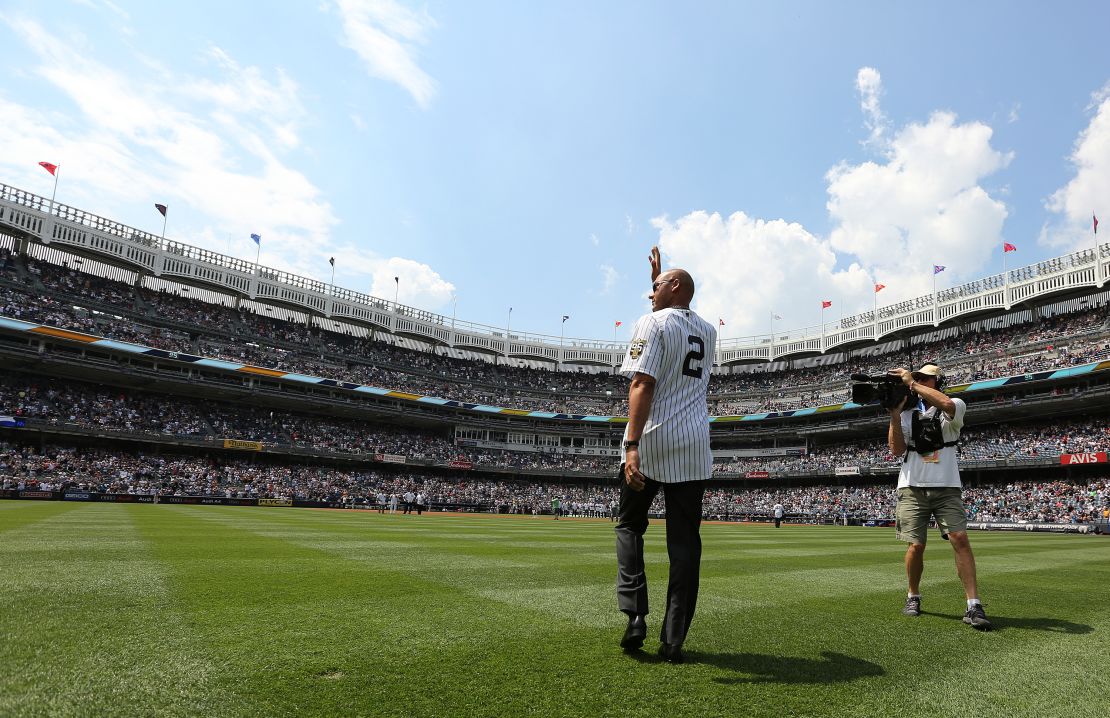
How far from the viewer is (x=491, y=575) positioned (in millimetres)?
7078

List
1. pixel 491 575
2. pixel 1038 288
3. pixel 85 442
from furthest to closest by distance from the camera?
pixel 1038 288 → pixel 85 442 → pixel 491 575

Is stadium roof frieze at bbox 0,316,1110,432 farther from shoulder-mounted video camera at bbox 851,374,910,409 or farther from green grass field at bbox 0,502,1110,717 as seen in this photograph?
green grass field at bbox 0,502,1110,717

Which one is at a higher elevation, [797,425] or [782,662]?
[797,425]

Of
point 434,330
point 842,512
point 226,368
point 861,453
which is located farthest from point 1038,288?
point 226,368

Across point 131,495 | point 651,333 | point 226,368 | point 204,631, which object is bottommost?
point 131,495

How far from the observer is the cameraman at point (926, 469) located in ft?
17.5

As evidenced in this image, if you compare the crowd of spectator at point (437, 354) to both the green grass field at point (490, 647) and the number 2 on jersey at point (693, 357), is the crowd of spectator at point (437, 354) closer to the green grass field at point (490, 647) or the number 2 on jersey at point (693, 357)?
the green grass field at point (490, 647)

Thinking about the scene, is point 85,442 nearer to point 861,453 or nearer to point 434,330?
point 434,330

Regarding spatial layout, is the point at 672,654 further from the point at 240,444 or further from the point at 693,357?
the point at 240,444

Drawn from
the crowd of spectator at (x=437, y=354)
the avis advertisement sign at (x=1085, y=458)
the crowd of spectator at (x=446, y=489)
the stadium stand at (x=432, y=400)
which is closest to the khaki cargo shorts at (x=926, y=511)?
the crowd of spectator at (x=446, y=489)

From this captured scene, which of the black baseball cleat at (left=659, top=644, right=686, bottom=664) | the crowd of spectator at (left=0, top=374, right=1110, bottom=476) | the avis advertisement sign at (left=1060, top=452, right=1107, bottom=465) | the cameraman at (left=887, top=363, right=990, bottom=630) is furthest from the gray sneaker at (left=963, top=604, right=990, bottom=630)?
the crowd of spectator at (left=0, top=374, right=1110, bottom=476)

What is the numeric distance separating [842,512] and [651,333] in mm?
47211

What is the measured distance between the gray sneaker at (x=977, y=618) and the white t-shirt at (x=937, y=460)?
112 centimetres

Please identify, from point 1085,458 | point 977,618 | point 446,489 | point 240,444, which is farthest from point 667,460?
point 446,489
